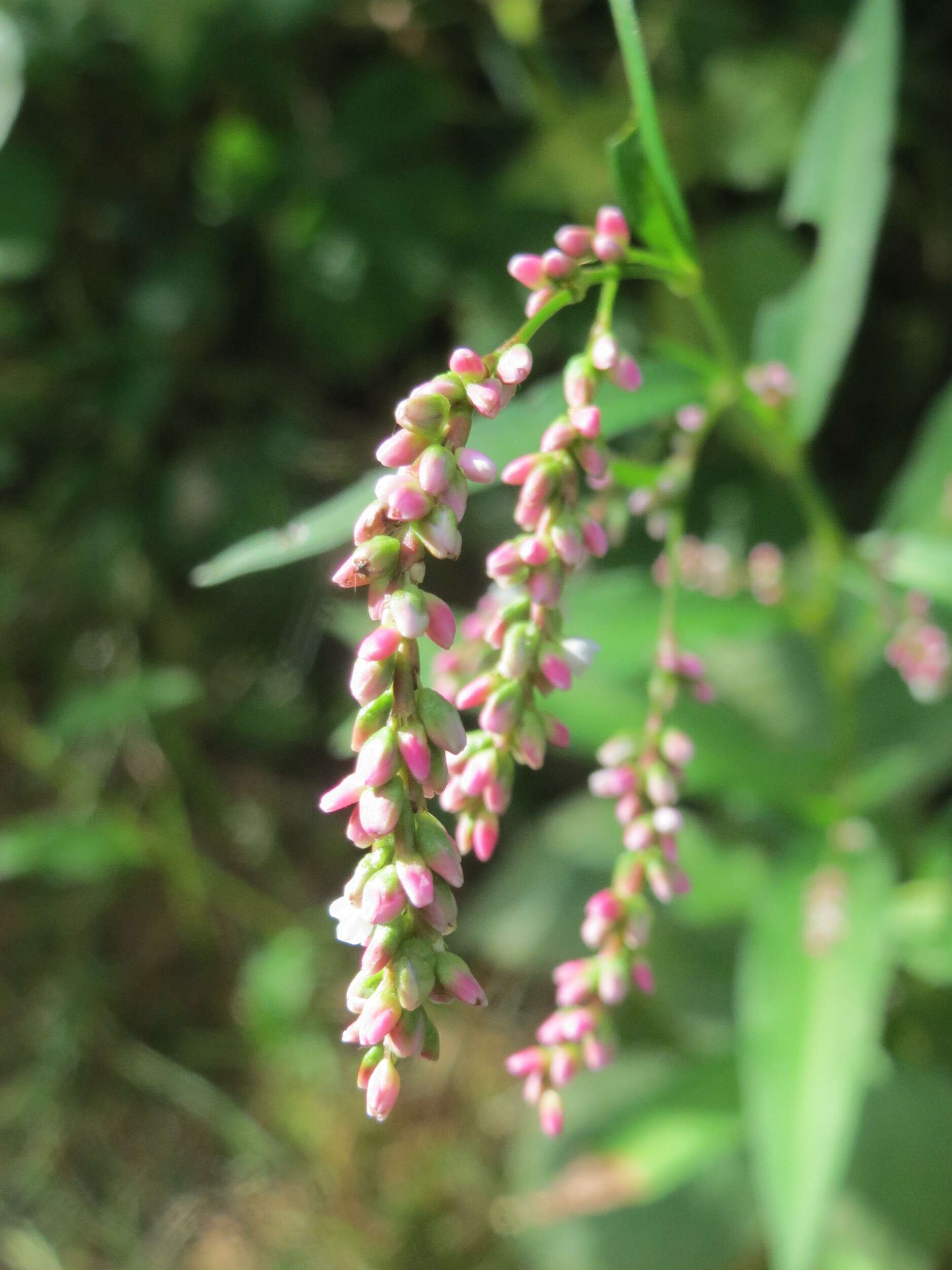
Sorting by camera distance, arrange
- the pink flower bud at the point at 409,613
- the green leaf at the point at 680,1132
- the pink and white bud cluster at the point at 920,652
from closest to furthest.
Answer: the pink flower bud at the point at 409,613, the pink and white bud cluster at the point at 920,652, the green leaf at the point at 680,1132

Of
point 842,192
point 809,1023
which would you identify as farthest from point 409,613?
point 809,1023

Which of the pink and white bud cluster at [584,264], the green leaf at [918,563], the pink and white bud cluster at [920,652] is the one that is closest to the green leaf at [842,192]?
the green leaf at [918,563]

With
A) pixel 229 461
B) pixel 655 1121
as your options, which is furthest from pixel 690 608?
pixel 229 461

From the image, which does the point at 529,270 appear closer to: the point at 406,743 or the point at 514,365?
the point at 514,365

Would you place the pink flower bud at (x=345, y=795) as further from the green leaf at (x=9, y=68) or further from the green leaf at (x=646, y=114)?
the green leaf at (x=9, y=68)

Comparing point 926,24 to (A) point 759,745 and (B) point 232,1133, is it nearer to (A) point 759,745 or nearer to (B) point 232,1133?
(A) point 759,745

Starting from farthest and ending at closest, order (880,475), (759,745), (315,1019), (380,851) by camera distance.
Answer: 1. (315,1019)
2. (880,475)
3. (759,745)
4. (380,851)

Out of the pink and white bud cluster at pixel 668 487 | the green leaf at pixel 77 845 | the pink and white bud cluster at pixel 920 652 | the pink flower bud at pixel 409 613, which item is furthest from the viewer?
the green leaf at pixel 77 845
